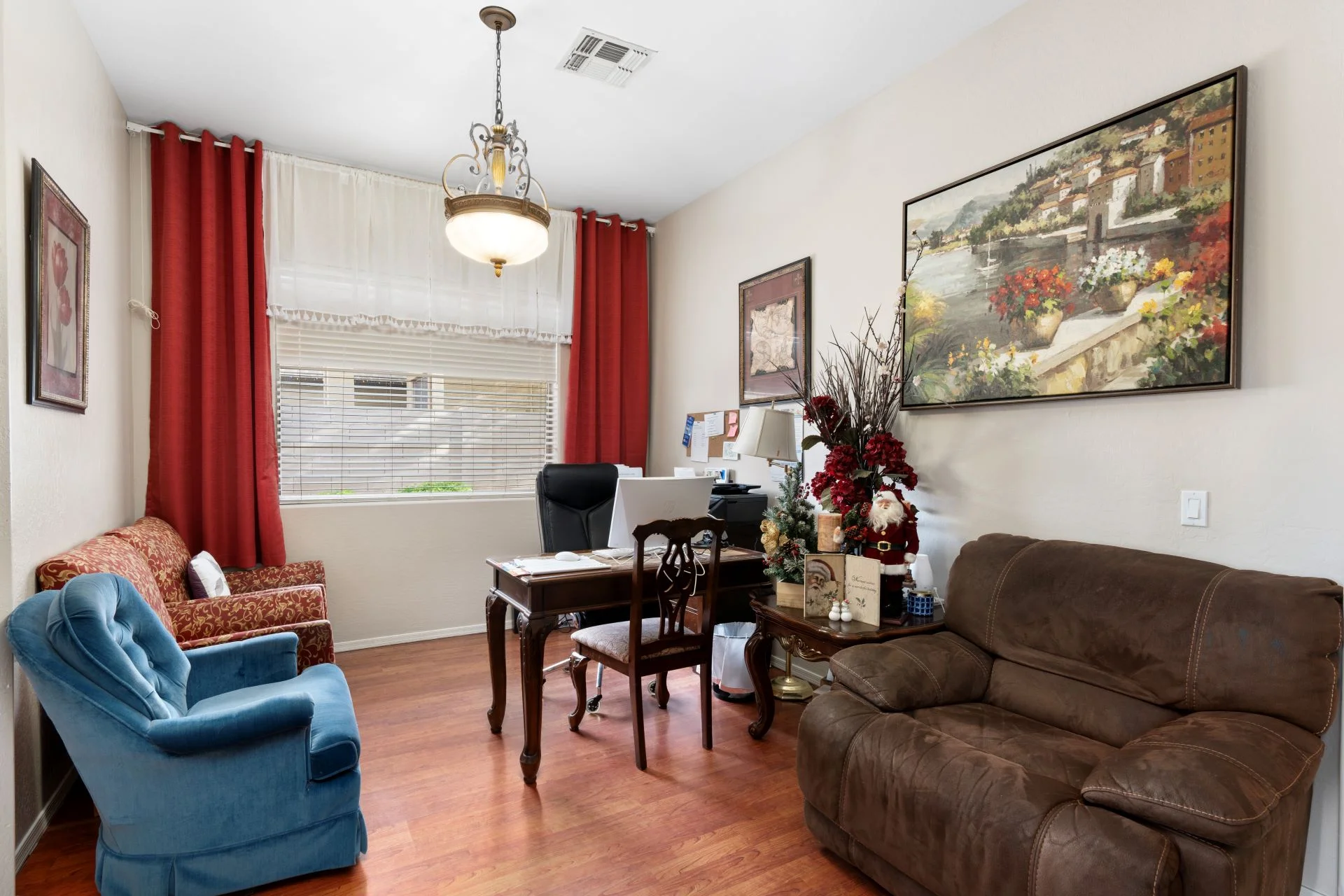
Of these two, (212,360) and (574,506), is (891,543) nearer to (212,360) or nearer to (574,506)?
(574,506)

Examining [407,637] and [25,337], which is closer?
[25,337]

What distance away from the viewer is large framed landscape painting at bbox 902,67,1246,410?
2031 mm

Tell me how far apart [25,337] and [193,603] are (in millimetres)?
1181

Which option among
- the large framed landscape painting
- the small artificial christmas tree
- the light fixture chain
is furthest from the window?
the large framed landscape painting

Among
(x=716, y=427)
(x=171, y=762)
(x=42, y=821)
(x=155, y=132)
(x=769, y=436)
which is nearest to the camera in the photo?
(x=171, y=762)

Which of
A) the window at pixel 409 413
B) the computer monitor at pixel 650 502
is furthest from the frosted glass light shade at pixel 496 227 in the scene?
the window at pixel 409 413

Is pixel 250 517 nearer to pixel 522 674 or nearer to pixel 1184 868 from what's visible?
pixel 522 674

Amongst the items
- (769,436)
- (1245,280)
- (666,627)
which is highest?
(1245,280)

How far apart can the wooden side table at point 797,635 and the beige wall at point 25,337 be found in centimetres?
233

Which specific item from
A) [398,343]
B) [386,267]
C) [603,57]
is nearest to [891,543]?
[603,57]

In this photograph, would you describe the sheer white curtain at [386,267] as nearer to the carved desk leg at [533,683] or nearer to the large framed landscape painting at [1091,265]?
the carved desk leg at [533,683]

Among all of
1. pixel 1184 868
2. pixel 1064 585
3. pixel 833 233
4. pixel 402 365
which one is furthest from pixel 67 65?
pixel 1184 868

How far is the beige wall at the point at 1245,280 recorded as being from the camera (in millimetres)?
1856

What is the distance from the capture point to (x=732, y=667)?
134 inches
